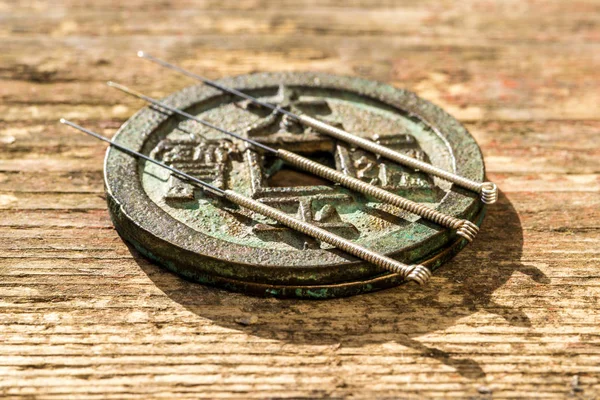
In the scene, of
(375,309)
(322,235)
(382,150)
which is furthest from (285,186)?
(375,309)

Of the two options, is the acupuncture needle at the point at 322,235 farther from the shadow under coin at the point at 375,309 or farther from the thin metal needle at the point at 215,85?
the thin metal needle at the point at 215,85

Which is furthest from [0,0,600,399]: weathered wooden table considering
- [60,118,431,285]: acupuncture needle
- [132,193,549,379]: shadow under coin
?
[60,118,431,285]: acupuncture needle

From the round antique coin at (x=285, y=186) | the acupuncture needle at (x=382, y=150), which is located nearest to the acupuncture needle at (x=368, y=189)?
the round antique coin at (x=285, y=186)

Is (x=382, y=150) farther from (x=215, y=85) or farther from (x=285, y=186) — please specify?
(x=215, y=85)

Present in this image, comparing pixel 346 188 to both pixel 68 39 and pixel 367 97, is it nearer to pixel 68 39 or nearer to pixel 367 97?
pixel 367 97

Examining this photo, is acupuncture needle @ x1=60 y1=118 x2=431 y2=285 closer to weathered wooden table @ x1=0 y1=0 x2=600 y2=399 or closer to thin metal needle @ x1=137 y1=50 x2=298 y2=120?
weathered wooden table @ x1=0 y1=0 x2=600 y2=399

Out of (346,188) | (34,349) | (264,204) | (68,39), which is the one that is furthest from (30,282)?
(68,39)
